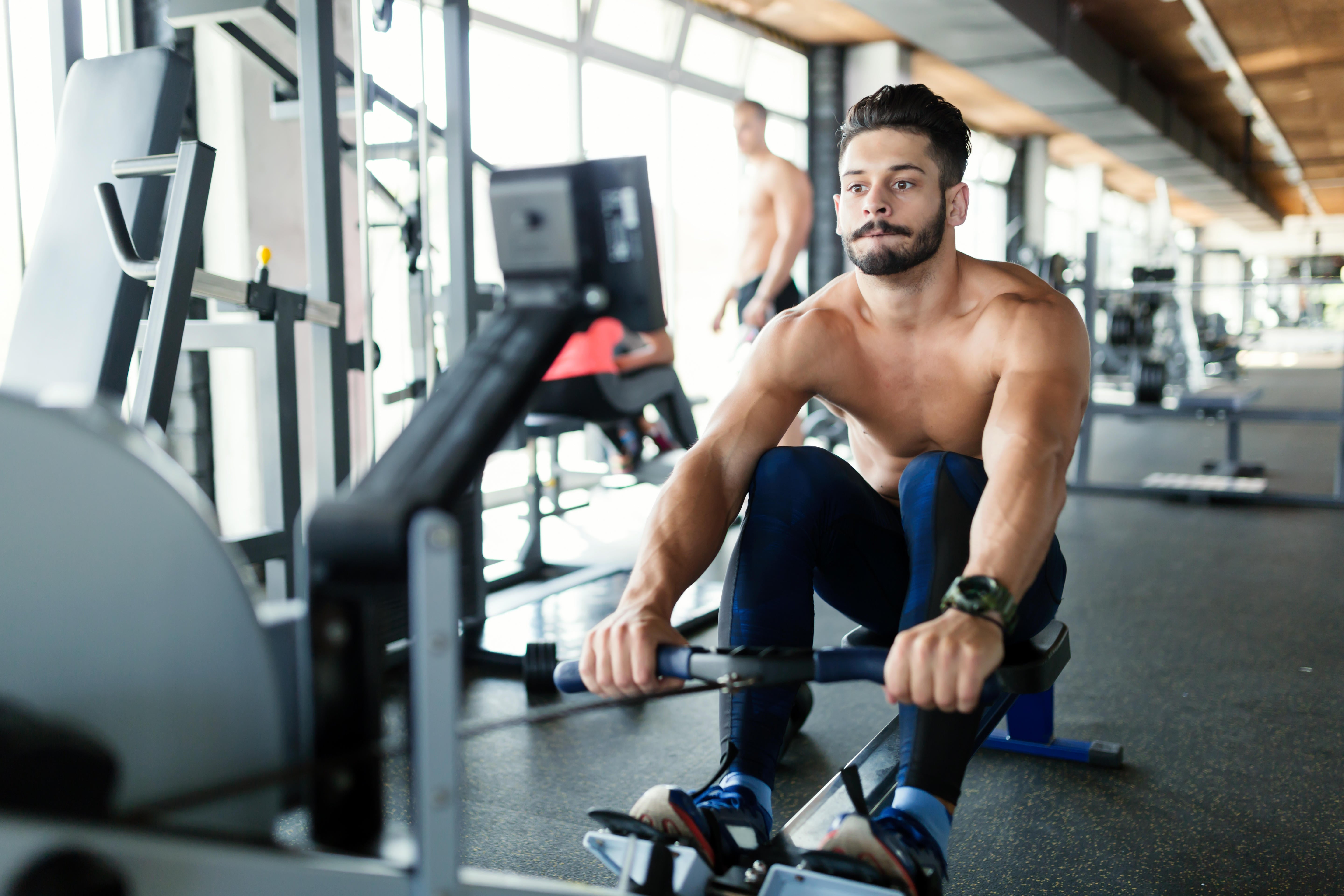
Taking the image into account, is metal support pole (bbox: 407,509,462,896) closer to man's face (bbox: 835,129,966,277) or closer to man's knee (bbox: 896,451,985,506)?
man's knee (bbox: 896,451,985,506)

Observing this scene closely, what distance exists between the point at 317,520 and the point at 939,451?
2.74 feet

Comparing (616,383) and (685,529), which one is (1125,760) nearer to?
(685,529)

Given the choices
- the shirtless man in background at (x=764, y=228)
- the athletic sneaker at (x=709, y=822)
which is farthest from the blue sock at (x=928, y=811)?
the shirtless man in background at (x=764, y=228)

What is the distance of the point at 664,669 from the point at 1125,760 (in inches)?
48.4

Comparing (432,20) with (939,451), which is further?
(432,20)

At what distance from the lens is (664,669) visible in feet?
3.02

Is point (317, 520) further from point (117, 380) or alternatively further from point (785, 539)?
point (117, 380)

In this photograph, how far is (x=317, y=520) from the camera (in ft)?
2.11

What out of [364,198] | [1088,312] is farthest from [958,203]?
[1088,312]

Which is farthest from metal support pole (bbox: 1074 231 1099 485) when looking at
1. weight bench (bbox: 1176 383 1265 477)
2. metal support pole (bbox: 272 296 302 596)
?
metal support pole (bbox: 272 296 302 596)

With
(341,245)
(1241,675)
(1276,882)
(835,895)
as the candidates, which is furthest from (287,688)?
(1241,675)

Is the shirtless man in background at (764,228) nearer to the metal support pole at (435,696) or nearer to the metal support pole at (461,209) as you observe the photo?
A: the metal support pole at (461,209)

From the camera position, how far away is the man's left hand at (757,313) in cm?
377

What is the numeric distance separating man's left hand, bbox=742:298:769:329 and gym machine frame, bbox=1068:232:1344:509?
1.53 metres
